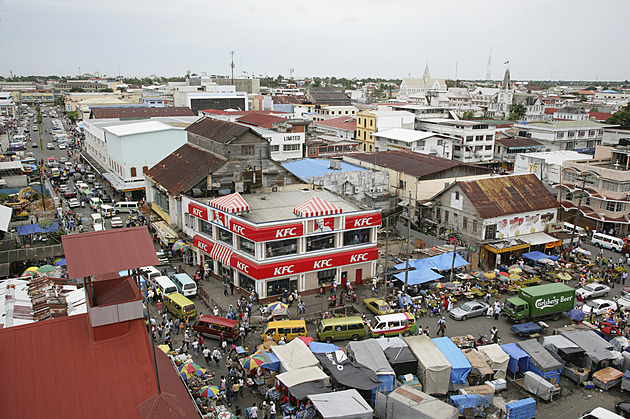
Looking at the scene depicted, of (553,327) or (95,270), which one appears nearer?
(95,270)

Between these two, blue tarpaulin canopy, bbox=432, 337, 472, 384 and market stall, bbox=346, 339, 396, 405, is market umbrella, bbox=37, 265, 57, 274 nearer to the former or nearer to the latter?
market stall, bbox=346, 339, 396, 405

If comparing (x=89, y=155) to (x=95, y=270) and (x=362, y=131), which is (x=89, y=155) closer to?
(x=362, y=131)

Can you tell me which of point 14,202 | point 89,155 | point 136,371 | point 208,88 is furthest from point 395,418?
point 208,88

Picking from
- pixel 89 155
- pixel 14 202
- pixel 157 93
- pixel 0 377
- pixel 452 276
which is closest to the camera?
pixel 0 377

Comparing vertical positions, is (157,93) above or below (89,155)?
above

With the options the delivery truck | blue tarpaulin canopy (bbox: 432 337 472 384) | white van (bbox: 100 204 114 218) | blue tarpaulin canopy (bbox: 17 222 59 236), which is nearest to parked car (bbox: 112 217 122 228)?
white van (bbox: 100 204 114 218)

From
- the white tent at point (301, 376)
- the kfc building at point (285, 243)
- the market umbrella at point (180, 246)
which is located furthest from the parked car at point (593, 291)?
the market umbrella at point (180, 246)

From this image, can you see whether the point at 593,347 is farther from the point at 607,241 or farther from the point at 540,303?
the point at 607,241
